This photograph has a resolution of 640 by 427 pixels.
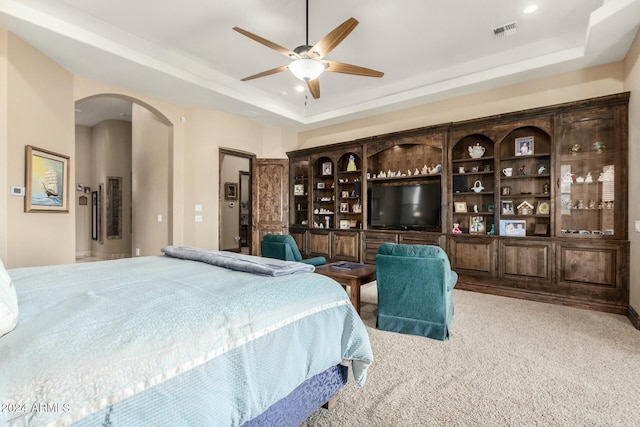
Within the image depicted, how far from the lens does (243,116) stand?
6129 millimetres

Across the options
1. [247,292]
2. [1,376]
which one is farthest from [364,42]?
[1,376]

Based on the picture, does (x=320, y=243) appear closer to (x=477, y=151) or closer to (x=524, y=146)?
(x=477, y=151)

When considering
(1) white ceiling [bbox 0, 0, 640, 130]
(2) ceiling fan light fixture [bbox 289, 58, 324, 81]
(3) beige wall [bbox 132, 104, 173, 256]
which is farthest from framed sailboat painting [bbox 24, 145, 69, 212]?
(2) ceiling fan light fixture [bbox 289, 58, 324, 81]

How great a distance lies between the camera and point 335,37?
8.94 ft

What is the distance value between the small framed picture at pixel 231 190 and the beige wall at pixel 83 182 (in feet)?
10.7

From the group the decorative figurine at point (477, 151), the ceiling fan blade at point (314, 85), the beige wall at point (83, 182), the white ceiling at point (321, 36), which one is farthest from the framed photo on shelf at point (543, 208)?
the beige wall at point (83, 182)

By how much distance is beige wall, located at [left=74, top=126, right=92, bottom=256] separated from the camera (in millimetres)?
7879

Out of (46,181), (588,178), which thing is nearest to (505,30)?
(588,178)

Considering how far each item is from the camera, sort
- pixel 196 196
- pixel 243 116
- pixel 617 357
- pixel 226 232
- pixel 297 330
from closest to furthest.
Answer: pixel 297 330, pixel 617 357, pixel 196 196, pixel 243 116, pixel 226 232

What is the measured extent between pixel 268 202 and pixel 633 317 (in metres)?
5.79

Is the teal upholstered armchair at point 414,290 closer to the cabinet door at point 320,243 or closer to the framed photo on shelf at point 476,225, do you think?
the framed photo on shelf at point 476,225

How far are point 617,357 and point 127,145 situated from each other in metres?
9.42

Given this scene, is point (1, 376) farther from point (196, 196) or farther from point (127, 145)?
point (127, 145)

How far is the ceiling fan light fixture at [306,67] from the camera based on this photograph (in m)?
3.05
